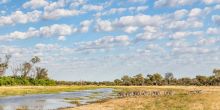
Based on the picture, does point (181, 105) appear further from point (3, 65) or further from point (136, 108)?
point (3, 65)

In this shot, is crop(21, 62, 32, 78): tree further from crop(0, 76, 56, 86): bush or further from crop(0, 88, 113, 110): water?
crop(0, 88, 113, 110): water

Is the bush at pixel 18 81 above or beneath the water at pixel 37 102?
above

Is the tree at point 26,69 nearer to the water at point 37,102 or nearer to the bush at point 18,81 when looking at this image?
the bush at point 18,81

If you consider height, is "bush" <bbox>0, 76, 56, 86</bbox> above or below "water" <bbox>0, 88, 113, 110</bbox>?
above

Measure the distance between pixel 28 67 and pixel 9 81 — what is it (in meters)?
45.3

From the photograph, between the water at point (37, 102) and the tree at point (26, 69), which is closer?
the water at point (37, 102)

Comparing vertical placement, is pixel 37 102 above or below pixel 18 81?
below

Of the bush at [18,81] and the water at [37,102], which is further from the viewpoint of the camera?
the bush at [18,81]

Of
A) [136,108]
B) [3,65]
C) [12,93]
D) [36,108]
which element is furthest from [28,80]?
[136,108]

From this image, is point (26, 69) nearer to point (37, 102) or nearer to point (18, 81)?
point (18, 81)

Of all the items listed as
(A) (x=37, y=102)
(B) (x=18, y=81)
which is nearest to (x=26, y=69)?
(B) (x=18, y=81)

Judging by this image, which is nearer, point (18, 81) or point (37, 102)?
point (37, 102)

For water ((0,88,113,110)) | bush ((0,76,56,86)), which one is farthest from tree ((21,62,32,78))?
water ((0,88,113,110))

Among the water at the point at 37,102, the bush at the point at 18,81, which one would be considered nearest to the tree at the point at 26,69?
the bush at the point at 18,81
